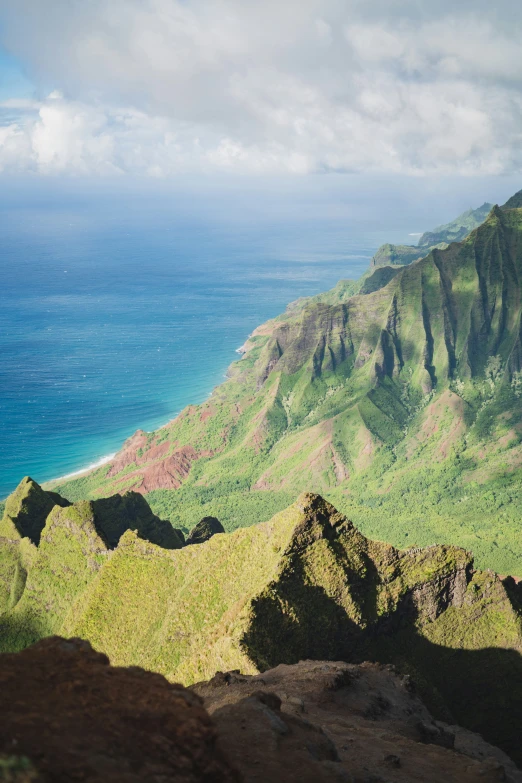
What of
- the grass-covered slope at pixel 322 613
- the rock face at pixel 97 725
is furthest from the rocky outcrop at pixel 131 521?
the rock face at pixel 97 725

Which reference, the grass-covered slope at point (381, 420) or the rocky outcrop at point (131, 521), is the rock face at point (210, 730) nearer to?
the rocky outcrop at point (131, 521)

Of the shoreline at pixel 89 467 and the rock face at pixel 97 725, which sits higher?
the shoreline at pixel 89 467

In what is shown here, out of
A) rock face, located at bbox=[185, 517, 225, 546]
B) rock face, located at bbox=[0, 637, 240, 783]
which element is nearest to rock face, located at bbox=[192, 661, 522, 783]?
rock face, located at bbox=[0, 637, 240, 783]

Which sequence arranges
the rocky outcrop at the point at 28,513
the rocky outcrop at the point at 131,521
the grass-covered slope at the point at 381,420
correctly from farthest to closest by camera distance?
the grass-covered slope at the point at 381,420 < the rocky outcrop at the point at 131,521 < the rocky outcrop at the point at 28,513

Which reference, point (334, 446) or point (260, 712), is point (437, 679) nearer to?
point (260, 712)

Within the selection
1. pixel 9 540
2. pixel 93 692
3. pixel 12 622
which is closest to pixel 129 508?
pixel 9 540

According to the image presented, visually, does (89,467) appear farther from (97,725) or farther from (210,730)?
(97,725)

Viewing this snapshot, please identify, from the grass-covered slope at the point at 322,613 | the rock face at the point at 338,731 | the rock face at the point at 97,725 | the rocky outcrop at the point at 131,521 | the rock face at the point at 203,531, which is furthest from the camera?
the rock face at the point at 203,531

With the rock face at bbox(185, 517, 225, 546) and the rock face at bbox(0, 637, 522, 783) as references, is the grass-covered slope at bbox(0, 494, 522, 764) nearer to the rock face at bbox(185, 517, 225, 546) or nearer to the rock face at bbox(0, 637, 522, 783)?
the rock face at bbox(0, 637, 522, 783)
